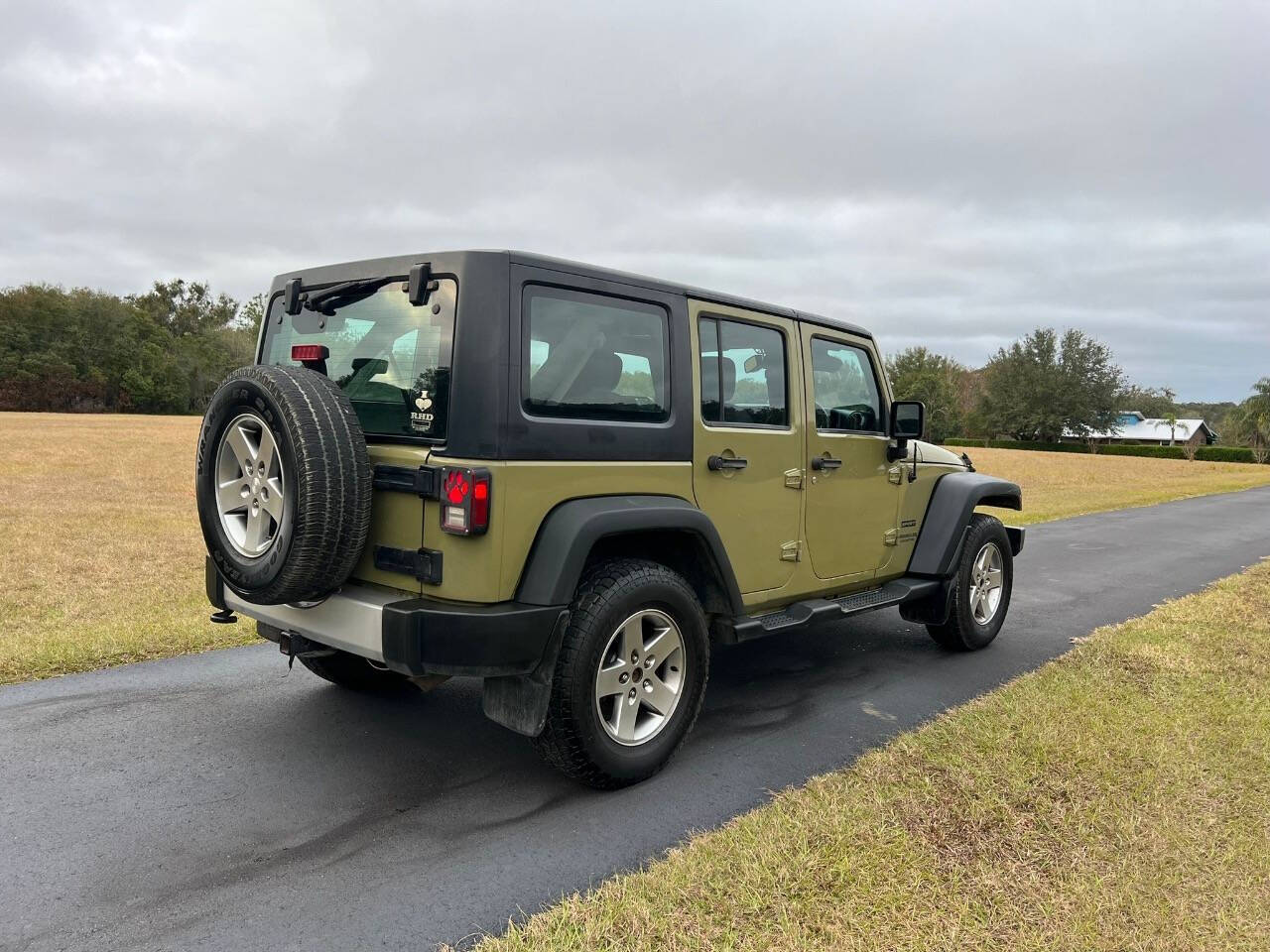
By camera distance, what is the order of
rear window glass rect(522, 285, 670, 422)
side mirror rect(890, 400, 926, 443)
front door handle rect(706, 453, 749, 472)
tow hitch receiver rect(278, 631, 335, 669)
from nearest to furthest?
rear window glass rect(522, 285, 670, 422), tow hitch receiver rect(278, 631, 335, 669), front door handle rect(706, 453, 749, 472), side mirror rect(890, 400, 926, 443)

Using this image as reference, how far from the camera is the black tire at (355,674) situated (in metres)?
4.37

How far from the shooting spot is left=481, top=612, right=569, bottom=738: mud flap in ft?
10.3

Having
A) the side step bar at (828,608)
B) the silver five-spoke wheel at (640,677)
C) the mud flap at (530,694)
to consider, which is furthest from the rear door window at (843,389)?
the mud flap at (530,694)

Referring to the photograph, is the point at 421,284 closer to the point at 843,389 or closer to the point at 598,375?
the point at 598,375

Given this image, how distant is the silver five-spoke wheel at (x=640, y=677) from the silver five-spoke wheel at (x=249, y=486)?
1.38 m

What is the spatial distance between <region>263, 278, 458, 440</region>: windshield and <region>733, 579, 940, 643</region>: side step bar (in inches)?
69.7

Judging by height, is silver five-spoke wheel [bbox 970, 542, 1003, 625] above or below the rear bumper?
below

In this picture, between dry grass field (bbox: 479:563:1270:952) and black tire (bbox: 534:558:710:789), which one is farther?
black tire (bbox: 534:558:710:789)

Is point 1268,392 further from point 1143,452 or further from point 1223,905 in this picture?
Answer: point 1223,905

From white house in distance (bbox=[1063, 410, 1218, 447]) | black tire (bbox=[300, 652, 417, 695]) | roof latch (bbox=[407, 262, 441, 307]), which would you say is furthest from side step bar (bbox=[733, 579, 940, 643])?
white house in distance (bbox=[1063, 410, 1218, 447])

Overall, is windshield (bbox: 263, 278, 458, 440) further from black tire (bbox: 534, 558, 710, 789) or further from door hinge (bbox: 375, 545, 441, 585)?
black tire (bbox: 534, 558, 710, 789)

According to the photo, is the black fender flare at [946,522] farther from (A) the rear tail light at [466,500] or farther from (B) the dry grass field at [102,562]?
(B) the dry grass field at [102,562]

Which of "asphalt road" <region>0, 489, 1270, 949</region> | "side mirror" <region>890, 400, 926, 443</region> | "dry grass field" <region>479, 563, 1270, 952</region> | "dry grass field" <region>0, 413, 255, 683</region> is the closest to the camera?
Result: "dry grass field" <region>479, 563, 1270, 952</region>

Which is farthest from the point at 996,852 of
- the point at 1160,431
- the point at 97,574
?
the point at 1160,431
